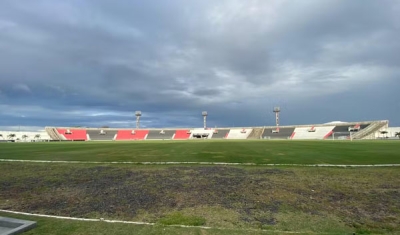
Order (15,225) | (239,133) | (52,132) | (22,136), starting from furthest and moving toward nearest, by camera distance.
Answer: (239,133) < (22,136) < (52,132) < (15,225)

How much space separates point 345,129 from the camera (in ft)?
352

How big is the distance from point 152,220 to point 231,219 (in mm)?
1897

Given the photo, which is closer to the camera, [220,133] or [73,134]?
[73,134]

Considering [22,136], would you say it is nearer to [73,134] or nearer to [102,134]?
[73,134]

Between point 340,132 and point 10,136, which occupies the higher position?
point 10,136

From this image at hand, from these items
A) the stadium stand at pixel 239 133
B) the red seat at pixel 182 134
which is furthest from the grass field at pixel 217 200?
the red seat at pixel 182 134

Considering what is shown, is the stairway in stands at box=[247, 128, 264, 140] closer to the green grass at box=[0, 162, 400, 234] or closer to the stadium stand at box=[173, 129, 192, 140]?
the stadium stand at box=[173, 129, 192, 140]

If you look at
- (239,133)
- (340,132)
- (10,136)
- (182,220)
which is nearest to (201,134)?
(239,133)

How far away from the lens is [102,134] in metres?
133

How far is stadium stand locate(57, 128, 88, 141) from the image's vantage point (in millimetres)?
121775

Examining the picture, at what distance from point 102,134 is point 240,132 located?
240 feet

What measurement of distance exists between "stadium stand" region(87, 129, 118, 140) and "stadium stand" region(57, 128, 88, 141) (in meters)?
3.07

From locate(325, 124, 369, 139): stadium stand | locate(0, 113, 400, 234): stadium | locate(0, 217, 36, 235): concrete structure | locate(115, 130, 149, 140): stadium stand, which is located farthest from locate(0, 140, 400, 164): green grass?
locate(115, 130, 149, 140): stadium stand

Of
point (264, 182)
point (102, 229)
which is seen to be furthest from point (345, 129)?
point (102, 229)
